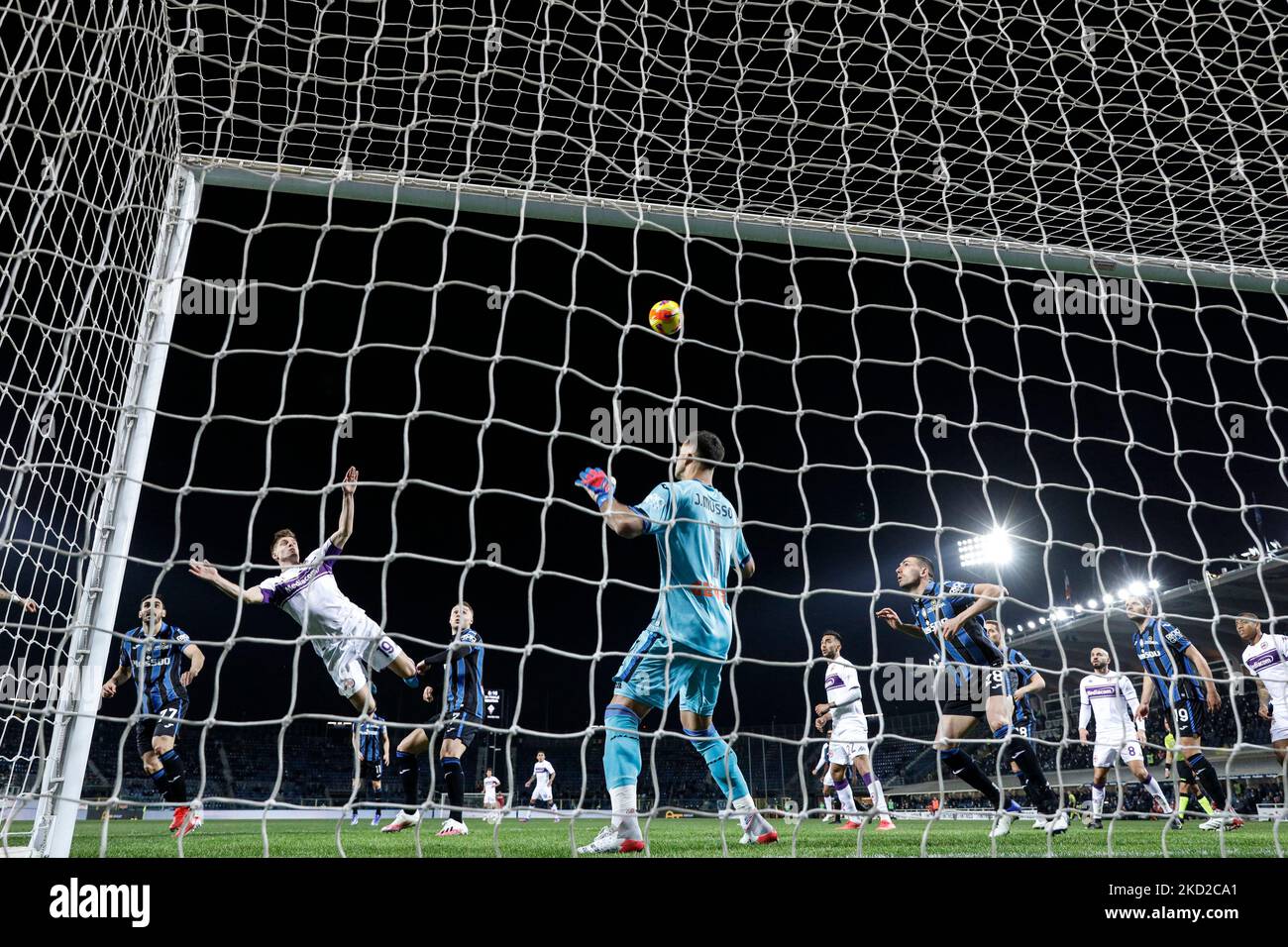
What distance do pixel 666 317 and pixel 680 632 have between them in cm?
171

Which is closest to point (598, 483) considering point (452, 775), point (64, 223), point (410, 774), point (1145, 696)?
point (64, 223)

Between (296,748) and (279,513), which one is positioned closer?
(279,513)

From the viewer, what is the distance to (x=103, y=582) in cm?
304

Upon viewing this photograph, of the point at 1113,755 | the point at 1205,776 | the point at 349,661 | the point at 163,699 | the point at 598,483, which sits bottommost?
the point at 1205,776

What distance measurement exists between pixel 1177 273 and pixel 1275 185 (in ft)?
2.43

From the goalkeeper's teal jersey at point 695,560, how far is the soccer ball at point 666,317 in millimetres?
965

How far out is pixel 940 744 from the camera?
374 centimetres

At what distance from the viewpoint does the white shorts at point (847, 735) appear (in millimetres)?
6781

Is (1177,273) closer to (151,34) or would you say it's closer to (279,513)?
(151,34)

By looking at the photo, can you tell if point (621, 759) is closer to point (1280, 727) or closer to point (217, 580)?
point (217, 580)

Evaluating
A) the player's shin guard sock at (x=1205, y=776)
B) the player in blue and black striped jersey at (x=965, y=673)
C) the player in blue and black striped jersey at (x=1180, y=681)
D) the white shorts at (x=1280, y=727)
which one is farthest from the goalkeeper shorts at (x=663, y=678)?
the white shorts at (x=1280, y=727)

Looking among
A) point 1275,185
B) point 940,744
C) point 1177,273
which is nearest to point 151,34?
point 940,744
